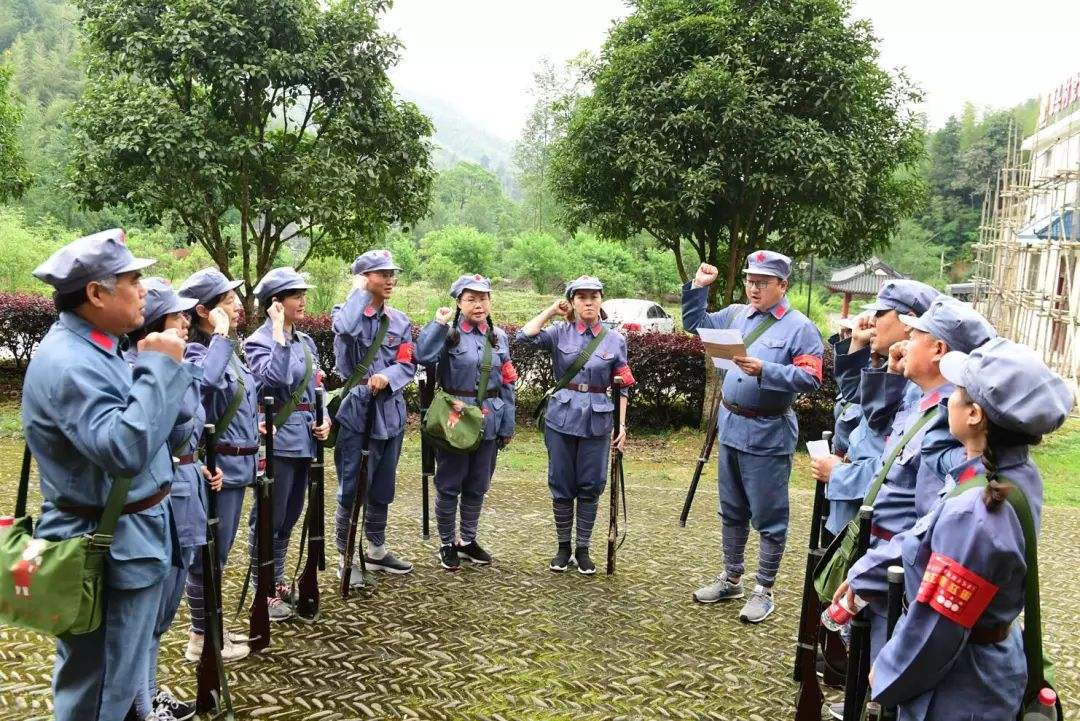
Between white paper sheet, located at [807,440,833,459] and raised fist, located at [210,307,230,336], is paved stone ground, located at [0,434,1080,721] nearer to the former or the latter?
white paper sheet, located at [807,440,833,459]

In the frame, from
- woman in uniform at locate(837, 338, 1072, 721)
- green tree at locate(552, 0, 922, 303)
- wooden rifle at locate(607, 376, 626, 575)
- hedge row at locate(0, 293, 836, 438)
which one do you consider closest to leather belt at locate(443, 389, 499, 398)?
wooden rifle at locate(607, 376, 626, 575)

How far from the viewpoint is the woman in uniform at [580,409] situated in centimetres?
562

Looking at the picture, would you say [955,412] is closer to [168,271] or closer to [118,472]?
[118,472]

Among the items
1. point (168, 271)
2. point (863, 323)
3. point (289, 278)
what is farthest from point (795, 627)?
point (168, 271)

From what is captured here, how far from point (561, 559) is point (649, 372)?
5651mm

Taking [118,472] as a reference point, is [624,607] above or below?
below

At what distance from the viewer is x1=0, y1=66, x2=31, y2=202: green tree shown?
12.2 metres

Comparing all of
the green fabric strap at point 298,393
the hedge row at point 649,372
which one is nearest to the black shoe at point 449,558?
the green fabric strap at point 298,393

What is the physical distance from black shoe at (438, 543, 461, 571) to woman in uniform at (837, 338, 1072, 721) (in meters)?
3.71

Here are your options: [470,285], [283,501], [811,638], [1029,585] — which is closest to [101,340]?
[283,501]

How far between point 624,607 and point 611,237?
6818 millimetres

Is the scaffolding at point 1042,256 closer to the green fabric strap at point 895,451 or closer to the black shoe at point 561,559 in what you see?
the black shoe at point 561,559

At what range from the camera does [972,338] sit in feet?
9.90

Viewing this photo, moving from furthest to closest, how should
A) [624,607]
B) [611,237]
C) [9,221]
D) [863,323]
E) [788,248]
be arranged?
[9,221], [611,237], [788,248], [624,607], [863,323]
